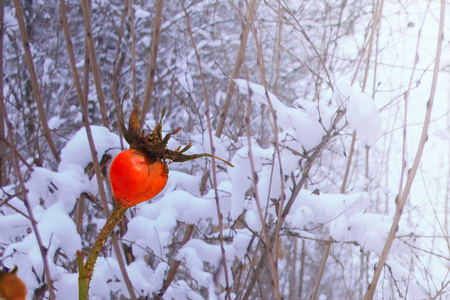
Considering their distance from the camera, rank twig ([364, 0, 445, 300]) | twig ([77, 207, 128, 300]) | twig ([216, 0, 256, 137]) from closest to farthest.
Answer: twig ([77, 207, 128, 300]) → twig ([364, 0, 445, 300]) → twig ([216, 0, 256, 137])

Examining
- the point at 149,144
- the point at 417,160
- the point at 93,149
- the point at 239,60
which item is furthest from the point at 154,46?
the point at 149,144

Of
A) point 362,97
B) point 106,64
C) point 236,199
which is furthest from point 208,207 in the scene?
point 106,64

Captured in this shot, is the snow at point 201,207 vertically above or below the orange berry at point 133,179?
above

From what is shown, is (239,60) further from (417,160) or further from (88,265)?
(88,265)

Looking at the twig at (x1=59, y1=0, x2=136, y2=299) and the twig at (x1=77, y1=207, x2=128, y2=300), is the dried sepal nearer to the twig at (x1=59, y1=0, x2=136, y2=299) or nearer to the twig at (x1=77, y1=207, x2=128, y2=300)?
the twig at (x1=77, y1=207, x2=128, y2=300)

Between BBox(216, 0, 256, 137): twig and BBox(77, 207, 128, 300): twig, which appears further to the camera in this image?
BBox(216, 0, 256, 137): twig

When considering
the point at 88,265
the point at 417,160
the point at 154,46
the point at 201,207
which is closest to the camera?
the point at 88,265

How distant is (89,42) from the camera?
71cm

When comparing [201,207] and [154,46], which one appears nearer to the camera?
[154,46]

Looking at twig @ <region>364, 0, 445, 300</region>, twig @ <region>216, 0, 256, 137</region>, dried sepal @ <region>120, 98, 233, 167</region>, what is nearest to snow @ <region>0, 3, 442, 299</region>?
twig @ <region>216, 0, 256, 137</region>

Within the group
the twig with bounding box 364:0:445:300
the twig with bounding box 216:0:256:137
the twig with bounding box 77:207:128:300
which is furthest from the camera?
the twig with bounding box 216:0:256:137

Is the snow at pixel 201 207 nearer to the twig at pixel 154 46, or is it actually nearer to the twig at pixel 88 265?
the twig at pixel 154 46

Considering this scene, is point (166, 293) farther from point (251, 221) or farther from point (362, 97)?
point (362, 97)

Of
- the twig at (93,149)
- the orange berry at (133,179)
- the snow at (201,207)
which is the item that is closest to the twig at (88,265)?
the orange berry at (133,179)
